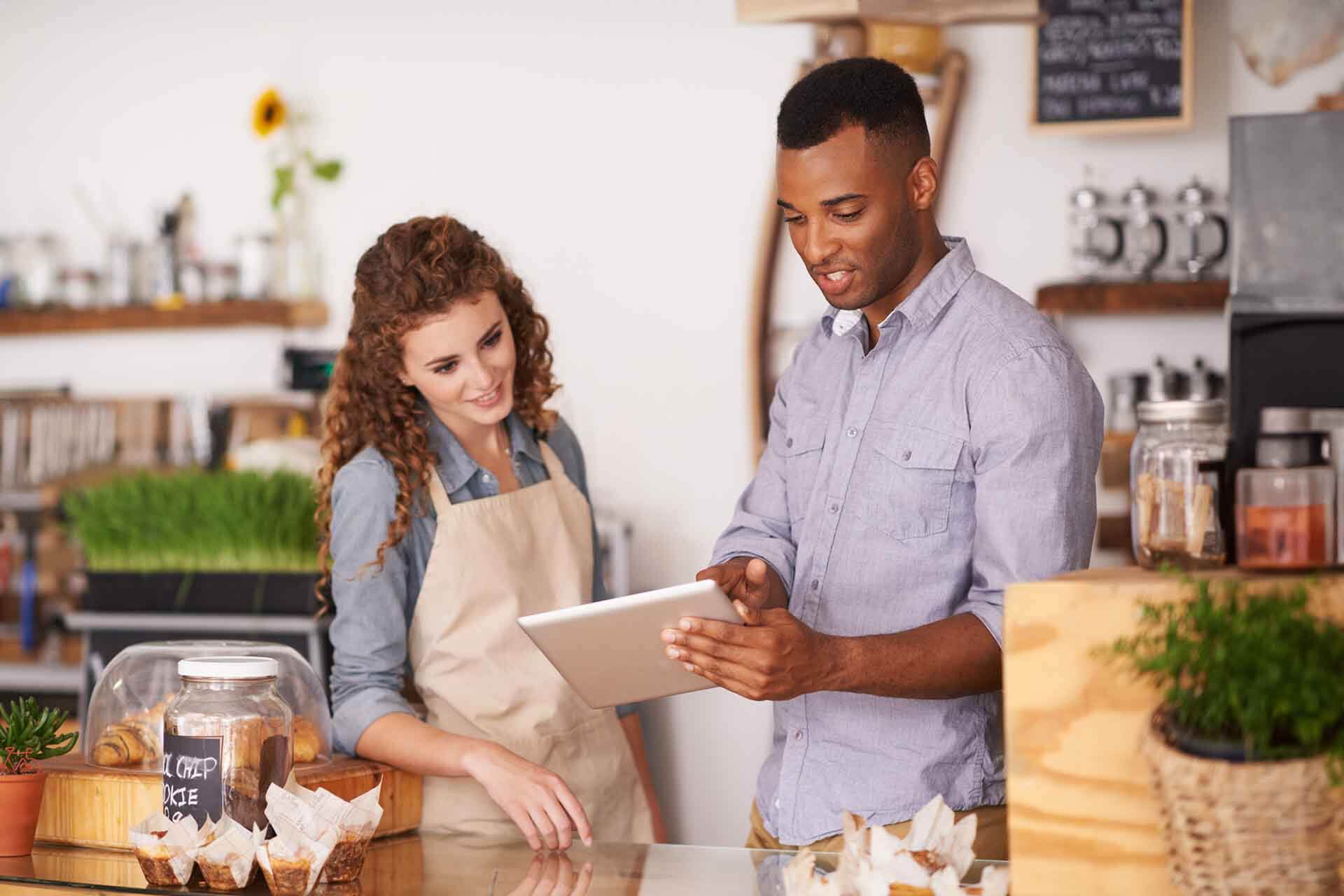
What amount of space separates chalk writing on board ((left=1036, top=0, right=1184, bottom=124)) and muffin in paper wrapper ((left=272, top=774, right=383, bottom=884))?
282 cm

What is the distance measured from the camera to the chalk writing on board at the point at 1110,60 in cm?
368

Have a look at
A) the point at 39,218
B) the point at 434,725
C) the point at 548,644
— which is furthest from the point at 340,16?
the point at 548,644

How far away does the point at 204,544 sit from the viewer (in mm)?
3359

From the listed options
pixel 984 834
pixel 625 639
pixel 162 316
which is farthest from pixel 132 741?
pixel 162 316

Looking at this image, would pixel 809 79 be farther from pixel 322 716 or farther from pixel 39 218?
pixel 39 218

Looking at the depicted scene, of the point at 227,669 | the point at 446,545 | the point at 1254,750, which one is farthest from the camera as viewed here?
the point at 446,545

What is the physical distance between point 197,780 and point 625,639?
0.48 metres

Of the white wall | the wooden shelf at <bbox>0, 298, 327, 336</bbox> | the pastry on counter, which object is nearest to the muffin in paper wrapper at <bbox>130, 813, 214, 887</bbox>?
the pastry on counter

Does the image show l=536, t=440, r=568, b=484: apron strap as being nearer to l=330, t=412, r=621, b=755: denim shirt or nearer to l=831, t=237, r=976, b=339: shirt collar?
l=330, t=412, r=621, b=755: denim shirt

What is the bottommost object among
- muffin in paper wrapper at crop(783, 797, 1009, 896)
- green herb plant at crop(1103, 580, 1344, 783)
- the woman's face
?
muffin in paper wrapper at crop(783, 797, 1009, 896)

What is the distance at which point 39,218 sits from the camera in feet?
16.2

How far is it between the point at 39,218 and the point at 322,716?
3644 millimetres

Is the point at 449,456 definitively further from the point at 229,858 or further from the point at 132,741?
the point at 229,858

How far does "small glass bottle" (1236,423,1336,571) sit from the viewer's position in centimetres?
125
